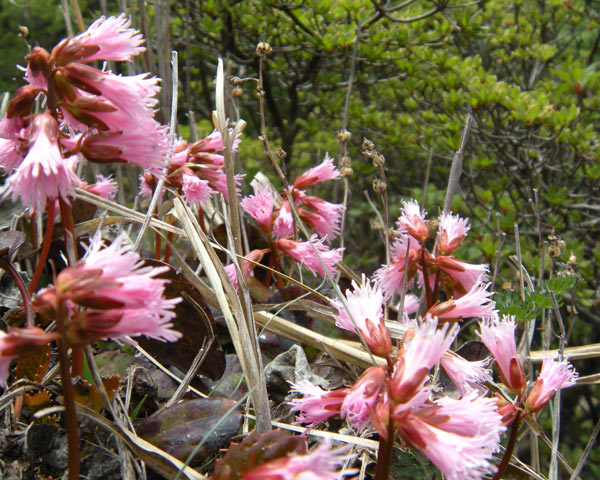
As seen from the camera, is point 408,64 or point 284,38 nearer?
point 408,64

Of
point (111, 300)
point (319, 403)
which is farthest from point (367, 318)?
point (111, 300)

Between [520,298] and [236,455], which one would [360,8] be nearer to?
[520,298]

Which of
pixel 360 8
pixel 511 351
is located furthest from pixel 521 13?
pixel 511 351

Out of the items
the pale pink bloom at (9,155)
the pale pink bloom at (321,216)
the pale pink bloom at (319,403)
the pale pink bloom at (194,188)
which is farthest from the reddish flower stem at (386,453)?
the pale pink bloom at (321,216)

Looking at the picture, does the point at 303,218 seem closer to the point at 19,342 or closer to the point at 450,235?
the point at 450,235

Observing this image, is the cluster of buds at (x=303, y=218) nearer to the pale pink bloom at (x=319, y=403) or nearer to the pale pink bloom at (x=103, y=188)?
the pale pink bloom at (x=103, y=188)

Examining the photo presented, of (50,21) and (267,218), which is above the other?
(50,21)

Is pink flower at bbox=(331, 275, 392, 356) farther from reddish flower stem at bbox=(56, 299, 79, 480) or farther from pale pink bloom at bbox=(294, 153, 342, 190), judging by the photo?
pale pink bloom at bbox=(294, 153, 342, 190)

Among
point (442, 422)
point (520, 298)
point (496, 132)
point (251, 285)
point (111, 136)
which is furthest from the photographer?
point (496, 132)
